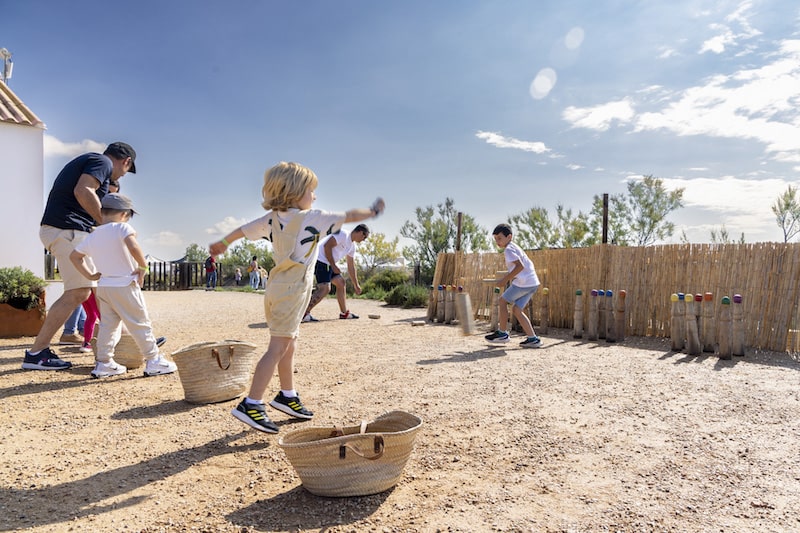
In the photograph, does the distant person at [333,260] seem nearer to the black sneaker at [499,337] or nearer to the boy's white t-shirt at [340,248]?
the boy's white t-shirt at [340,248]

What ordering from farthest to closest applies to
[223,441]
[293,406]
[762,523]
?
[293,406] < [223,441] < [762,523]

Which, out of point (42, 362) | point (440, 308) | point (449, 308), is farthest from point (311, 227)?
point (440, 308)

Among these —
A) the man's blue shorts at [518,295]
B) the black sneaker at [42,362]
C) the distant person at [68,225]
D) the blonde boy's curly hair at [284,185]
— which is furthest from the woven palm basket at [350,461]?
the man's blue shorts at [518,295]

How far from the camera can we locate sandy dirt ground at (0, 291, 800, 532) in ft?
7.27

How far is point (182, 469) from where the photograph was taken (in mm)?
2674

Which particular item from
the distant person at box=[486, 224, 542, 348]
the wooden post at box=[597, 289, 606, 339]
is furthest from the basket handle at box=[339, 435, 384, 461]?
the wooden post at box=[597, 289, 606, 339]

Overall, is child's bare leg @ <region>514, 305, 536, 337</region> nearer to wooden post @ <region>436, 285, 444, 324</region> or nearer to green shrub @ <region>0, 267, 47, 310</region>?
wooden post @ <region>436, 285, 444, 324</region>

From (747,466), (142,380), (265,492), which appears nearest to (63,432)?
(142,380)

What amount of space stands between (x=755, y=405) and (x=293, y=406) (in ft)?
11.7

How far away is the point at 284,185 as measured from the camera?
10.1 feet

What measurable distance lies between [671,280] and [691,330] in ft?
4.76

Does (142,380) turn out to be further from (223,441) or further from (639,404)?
(639,404)

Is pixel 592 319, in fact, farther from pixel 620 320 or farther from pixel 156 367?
pixel 156 367

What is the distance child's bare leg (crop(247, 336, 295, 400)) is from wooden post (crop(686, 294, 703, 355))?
5544 millimetres
